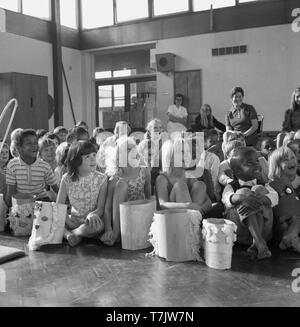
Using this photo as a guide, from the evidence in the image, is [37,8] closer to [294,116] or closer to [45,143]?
[45,143]

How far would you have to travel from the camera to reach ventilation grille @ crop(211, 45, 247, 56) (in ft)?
30.6

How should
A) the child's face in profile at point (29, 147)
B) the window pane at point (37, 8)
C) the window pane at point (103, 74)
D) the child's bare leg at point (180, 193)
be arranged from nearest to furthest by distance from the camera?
the child's bare leg at point (180, 193) < the child's face in profile at point (29, 147) < the window pane at point (37, 8) < the window pane at point (103, 74)

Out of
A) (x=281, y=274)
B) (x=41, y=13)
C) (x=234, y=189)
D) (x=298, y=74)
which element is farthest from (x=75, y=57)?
(x=281, y=274)

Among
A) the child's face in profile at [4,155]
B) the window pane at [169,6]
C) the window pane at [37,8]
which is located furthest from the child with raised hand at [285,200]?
the window pane at [37,8]

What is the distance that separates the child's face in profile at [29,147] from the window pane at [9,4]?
6352 mm

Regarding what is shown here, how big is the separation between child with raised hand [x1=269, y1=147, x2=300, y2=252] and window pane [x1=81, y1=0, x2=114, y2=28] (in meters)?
8.61

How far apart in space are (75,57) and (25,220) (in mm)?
8348

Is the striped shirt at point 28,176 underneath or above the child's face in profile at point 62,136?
underneath

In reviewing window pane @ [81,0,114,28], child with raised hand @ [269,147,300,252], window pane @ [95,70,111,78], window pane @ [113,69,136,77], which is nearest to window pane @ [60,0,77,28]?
window pane @ [81,0,114,28]

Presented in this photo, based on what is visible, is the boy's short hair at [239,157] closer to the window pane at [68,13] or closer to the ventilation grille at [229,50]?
the ventilation grille at [229,50]

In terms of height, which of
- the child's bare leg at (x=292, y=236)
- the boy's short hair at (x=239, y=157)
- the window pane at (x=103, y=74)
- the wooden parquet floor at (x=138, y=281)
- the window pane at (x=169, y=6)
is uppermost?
the window pane at (x=169, y=6)

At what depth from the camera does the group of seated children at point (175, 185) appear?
9.95 ft

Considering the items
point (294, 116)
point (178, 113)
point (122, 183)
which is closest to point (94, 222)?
point (122, 183)

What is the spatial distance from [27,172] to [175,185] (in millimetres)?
1472
